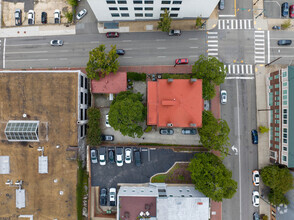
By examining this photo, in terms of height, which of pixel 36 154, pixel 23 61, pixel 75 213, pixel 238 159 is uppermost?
pixel 23 61

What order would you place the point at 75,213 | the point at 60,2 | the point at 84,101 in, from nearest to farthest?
the point at 75,213 < the point at 84,101 < the point at 60,2

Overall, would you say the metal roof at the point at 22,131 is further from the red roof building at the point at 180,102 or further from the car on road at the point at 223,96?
the car on road at the point at 223,96

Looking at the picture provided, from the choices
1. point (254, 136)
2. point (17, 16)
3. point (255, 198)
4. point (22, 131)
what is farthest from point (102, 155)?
point (17, 16)

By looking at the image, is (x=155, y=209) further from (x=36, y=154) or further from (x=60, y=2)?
(x=60, y=2)

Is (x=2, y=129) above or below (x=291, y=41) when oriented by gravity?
below

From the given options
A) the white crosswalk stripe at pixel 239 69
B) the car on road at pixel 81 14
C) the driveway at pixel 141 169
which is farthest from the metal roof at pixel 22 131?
the white crosswalk stripe at pixel 239 69

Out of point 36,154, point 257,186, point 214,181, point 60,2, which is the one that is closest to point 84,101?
point 36,154

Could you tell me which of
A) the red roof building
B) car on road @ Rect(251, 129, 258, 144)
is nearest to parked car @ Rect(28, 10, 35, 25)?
the red roof building
